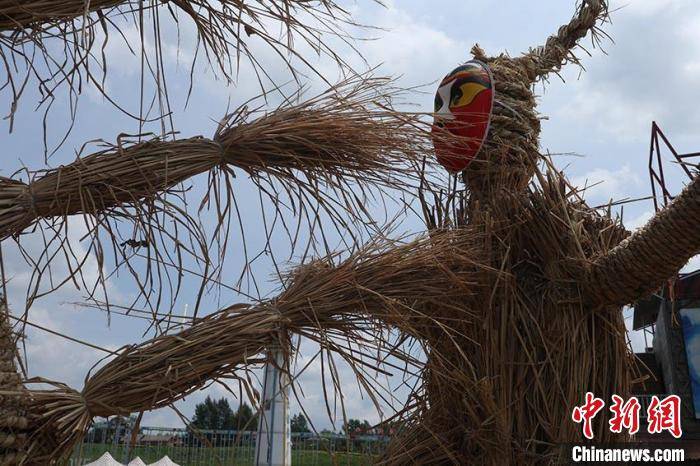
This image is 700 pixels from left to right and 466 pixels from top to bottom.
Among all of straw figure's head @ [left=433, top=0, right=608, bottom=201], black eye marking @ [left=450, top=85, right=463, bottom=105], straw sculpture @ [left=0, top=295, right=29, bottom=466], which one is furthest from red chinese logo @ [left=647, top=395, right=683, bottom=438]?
straw sculpture @ [left=0, top=295, right=29, bottom=466]

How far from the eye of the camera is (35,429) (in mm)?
837

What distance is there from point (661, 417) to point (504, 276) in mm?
710

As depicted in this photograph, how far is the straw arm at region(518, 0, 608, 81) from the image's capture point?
1902 mm

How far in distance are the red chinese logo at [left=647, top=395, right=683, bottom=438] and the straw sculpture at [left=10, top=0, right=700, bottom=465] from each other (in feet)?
0.83

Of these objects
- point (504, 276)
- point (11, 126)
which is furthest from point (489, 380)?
point (11, 126)

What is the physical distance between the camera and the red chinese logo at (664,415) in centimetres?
182

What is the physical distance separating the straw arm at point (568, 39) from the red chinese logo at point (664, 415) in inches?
37.1

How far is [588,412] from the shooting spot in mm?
1490

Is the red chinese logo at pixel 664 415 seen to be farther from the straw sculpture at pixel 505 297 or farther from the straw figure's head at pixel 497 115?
the straw figure's head at pixel 497 115

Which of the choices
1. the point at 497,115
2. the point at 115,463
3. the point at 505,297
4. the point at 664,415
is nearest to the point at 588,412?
the point at 505,297

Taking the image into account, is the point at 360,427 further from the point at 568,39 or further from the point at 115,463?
the point at 115,463

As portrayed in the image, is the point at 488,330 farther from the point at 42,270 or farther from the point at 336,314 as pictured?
the point at 42,270

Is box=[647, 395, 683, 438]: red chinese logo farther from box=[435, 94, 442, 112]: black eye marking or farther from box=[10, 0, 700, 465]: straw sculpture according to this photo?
box=[435, 94, 442, 112]: black eye marking

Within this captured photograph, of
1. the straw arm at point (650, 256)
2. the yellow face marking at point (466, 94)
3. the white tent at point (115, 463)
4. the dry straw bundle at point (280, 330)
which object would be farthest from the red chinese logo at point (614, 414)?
the white tent at point (115, 463)
